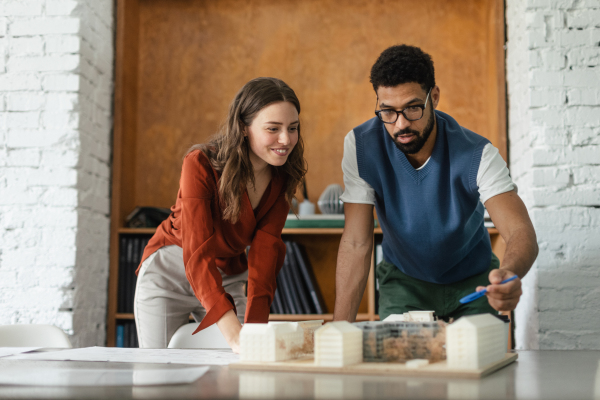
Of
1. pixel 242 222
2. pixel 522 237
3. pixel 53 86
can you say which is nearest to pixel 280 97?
pixel 242 222

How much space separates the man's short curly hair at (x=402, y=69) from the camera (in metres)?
1.31

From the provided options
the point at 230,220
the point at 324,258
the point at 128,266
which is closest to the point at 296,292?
the point at 324,258

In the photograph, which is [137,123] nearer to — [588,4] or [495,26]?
[495,26]

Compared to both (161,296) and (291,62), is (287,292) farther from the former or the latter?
(291,62)

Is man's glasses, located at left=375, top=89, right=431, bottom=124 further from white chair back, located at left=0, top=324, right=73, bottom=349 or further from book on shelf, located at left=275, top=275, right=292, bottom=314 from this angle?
book on shelf, located at left=275, top=275, right=292, bottom=314

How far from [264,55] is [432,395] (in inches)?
91.7

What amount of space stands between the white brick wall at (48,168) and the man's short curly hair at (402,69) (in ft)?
4.55

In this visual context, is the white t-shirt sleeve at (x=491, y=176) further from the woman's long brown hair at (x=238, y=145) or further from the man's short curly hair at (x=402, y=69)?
the woman's long brown hair at (x=238, y=145)

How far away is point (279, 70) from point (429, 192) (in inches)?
58.2

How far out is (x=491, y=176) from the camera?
134 cm

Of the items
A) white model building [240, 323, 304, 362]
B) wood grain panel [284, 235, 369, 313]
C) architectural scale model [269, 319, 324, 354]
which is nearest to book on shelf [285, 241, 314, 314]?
wood grain panel [284, 235, 369, 313]

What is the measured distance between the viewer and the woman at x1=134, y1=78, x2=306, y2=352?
127 centimetres

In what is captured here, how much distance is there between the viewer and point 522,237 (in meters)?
1.20

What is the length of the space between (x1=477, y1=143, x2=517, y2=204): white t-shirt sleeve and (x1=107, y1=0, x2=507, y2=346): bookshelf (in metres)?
1.26
